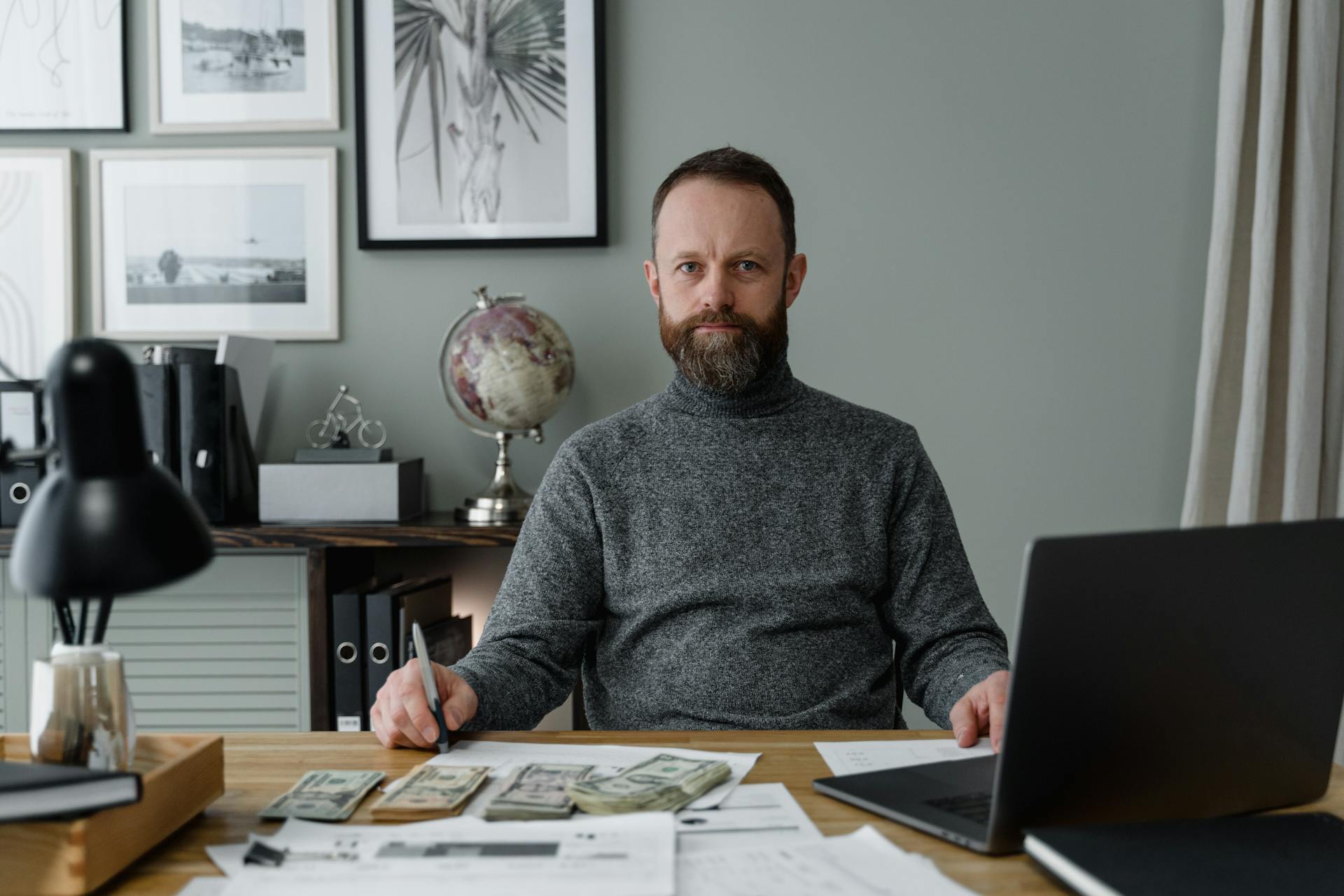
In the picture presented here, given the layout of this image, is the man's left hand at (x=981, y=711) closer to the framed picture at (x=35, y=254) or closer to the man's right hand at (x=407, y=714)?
the man's right hand at (x=407, y=714)

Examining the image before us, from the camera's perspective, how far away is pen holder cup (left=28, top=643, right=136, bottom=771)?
2.69 feet

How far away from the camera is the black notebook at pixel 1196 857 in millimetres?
725

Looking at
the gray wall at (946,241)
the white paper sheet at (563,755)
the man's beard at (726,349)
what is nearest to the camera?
the white paper sheet at (563,755)

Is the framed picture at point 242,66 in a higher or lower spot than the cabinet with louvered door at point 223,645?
higher

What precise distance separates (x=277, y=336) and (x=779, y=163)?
1138 mm

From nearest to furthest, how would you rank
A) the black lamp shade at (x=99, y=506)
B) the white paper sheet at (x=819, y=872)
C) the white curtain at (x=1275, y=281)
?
the black lamp shade at (x=99, y=506)
the white paper sheet at (x=819, y=872)
the white curtain at (x=1275, y=281)

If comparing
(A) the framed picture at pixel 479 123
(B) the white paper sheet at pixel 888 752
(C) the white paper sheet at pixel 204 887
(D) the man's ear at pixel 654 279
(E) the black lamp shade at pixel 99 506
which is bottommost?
(B) the white paper sheet at pixel 888 752

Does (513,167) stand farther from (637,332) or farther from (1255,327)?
(1255,327)

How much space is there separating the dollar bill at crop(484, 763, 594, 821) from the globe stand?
1.07m

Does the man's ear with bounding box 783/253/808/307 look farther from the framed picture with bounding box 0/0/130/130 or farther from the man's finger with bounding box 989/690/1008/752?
the framed picture with bounding box 0/0/130/130

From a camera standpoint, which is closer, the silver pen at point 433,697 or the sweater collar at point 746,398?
the silver pen at point 433,697

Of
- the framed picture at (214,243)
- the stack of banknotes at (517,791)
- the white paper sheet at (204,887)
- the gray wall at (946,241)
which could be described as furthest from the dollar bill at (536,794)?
the framed picture at (214,243)

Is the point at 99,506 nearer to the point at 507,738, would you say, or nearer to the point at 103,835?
the point at 103,835

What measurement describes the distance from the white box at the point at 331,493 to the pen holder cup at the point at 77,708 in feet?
4.14
